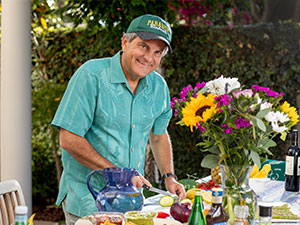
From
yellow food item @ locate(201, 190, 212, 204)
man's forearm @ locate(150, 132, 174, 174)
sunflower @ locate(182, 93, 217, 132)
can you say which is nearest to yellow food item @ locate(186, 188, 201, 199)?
yellow food item @ locate(201, 190, 212, 204)

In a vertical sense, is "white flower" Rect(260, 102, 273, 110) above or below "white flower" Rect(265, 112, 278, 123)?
above

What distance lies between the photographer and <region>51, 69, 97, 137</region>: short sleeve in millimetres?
2061

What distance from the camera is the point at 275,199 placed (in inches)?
96.0

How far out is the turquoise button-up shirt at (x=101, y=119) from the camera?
2090mm

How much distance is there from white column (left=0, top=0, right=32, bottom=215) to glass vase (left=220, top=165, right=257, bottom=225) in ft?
6.50

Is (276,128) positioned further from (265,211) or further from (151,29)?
(151,29)

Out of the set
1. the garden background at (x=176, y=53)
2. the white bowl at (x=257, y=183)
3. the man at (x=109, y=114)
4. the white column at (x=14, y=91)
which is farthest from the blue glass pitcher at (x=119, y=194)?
the garden background at (x=176, y=53)

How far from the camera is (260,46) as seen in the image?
4328 mm

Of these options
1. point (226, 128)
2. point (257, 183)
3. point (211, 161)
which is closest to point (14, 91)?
point (257, 183)

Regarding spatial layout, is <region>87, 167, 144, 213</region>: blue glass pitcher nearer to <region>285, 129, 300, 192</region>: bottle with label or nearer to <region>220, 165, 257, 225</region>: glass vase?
<region>220, 165, 257, 225</region>: glass vase

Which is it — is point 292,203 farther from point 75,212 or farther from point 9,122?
point 9,122

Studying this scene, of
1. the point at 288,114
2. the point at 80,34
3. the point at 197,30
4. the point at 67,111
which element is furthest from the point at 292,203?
the point at 80,34

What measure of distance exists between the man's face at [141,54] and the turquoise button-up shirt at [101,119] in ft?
0.21

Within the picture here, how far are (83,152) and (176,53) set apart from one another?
2.71m
